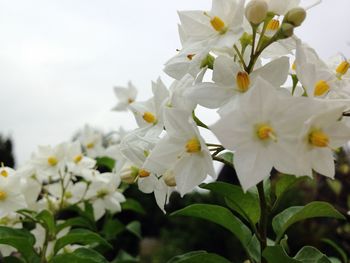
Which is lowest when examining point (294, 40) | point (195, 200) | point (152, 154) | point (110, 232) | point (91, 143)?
point (195, 200)

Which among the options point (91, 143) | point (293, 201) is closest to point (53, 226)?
point (91, 143)

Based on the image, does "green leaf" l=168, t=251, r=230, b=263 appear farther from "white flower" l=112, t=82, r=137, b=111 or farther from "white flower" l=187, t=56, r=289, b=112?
"white flower" l=112, t=82, r=137, b=111

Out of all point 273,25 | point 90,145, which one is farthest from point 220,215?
point 90,145

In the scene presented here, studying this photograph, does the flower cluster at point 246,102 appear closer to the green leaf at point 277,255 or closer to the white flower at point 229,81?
the white flower at point 229,81

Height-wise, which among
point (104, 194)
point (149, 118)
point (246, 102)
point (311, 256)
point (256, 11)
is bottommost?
point (104, 194)

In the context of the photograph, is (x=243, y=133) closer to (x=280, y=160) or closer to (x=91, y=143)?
(x=280, y=160)

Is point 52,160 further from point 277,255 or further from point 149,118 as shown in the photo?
point 277,255
